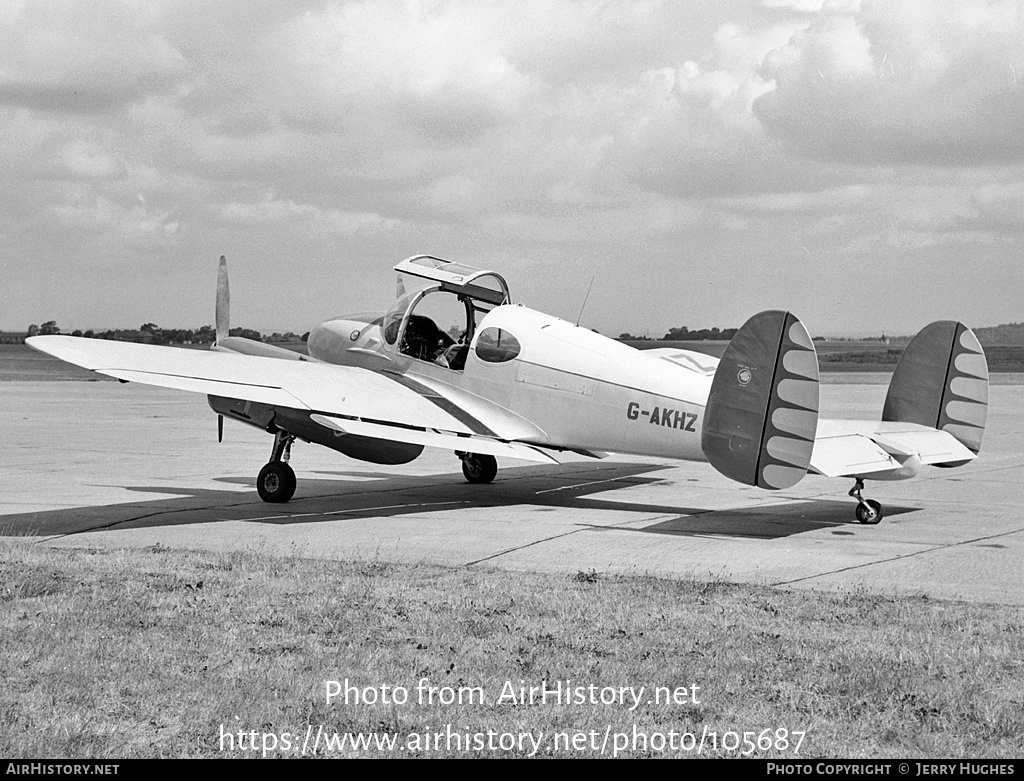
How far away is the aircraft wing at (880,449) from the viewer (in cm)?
1256

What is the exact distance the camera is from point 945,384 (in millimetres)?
14398

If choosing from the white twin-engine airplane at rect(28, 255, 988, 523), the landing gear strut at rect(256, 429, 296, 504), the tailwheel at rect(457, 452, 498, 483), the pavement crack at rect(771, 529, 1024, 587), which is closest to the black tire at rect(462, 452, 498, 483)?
the tailwheel at rect(457, 452, 498, 483)

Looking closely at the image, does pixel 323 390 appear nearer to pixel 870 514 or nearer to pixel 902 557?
pixel 870 514

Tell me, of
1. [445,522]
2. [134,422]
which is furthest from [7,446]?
[445,522]

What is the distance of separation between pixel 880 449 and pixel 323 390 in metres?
6.83

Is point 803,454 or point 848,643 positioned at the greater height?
point 803,454

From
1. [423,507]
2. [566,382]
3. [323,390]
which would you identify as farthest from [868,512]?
[323,390]

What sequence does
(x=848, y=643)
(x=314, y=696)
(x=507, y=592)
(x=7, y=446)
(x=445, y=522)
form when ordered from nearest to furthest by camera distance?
(x=314, y=696) → (x=848, y=643) → (x=507, y=592) → (x=445, y=522) → (x=7, y=446)

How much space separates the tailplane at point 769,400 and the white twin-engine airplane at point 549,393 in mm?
15

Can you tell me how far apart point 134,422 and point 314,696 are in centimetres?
2571

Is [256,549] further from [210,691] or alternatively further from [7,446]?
[7,446]

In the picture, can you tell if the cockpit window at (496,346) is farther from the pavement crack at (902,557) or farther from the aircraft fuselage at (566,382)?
the pavement crack at (902,557)

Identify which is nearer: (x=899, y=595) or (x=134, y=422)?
(x=899, y=595)
